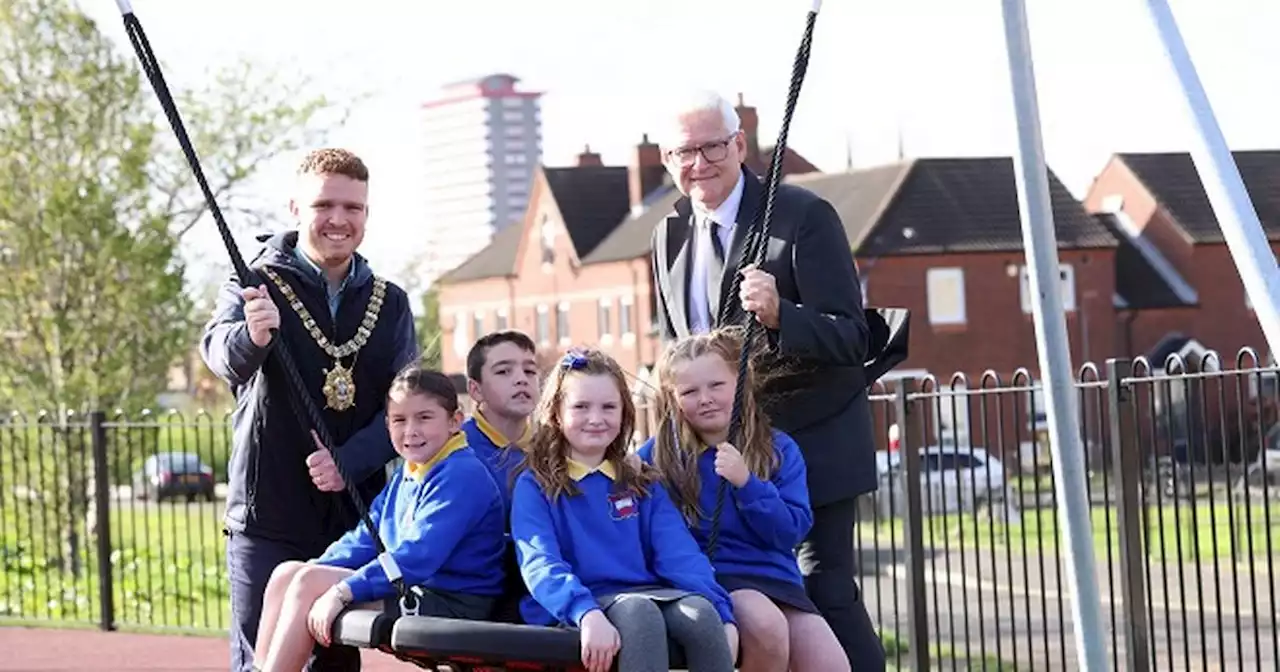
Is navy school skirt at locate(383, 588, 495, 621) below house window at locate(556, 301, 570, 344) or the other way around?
below

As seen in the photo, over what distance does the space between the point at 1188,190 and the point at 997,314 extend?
32.9ft

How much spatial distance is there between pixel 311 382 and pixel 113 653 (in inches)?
306

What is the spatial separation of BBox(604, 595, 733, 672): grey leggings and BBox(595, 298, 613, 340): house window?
5380cm

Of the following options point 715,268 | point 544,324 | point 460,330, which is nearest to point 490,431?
point 715,268

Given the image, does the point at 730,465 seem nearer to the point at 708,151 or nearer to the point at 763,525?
the point at 763,525

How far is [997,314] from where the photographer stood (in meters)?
52.0

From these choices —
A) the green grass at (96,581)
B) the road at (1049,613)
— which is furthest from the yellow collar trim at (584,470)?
the green grass at (96,581)

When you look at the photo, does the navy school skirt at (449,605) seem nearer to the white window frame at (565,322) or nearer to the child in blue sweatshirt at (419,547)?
the child in blue sweatshirt at (419,547)

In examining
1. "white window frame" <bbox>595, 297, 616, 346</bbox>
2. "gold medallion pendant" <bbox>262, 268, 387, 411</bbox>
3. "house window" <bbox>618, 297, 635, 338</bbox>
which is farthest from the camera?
"white window frame" <bbox>595, 297, 616, 346</bbox>

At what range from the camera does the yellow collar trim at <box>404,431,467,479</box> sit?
4.66 meters

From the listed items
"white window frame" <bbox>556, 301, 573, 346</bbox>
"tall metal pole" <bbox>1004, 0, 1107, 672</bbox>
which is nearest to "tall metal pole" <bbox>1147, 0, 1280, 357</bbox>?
"tall metal pole" <bbox>1004, 0, 1107, 672</bbox>

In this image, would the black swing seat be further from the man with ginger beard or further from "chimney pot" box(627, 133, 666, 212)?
"chimney pot" box(627, 133, 666, 212)

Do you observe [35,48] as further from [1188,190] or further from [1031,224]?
[1188,190]

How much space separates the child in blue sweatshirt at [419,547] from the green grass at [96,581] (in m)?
8.67
